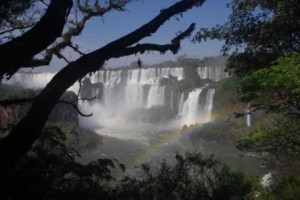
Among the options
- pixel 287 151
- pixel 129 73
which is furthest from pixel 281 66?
pixel 129 73

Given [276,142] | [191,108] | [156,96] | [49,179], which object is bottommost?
[191,108]

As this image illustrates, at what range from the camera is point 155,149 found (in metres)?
51.8

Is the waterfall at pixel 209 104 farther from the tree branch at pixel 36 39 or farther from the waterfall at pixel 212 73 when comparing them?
the tree branch at pixel 36 39

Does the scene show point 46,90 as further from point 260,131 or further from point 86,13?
point 260,131

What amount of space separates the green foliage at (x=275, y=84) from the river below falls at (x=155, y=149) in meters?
25.9

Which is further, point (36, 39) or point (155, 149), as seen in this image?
point (155, 149)

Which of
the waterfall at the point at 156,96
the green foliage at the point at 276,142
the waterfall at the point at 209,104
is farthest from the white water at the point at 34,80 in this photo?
the green foliage at the point at 276,142

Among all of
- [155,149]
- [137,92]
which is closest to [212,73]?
[137,92]

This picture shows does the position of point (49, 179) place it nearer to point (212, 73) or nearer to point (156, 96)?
point (156, 96)

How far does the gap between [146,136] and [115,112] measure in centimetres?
3299

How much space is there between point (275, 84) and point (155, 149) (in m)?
→ 44.1

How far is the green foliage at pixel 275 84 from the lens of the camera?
8008 millimetres

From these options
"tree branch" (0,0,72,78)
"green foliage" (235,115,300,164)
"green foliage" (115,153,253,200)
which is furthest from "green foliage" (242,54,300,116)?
"tree branch" (0,0,72,78)

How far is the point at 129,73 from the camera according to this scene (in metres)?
96.4
